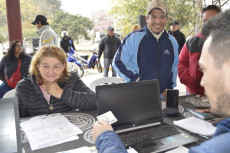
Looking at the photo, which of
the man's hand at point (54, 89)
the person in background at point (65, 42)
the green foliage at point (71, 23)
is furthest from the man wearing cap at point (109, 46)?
the green foliage at point (71, 23)

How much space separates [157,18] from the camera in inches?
85.8

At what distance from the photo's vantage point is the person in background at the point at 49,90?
1754 millimetres

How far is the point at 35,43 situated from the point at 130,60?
7.92 meters

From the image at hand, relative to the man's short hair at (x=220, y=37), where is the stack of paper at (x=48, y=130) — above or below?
below

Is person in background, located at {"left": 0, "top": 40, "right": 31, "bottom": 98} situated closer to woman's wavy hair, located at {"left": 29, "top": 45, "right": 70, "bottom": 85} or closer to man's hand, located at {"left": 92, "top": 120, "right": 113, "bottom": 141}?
woman's wavy hair, located at {"left": 29, "top": 45, "right": 70, "bottom": 85}

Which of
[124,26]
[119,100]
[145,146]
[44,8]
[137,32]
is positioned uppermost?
[44,8]

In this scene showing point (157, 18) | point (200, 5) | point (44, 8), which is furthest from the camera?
point (44, 8)

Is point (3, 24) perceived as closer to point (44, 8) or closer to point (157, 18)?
point (44, 8)

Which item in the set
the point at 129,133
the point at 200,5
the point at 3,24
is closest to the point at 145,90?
the point at 129,133

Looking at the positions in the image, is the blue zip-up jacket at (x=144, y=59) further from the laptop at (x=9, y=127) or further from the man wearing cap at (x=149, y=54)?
the laptop at (x=9, y=127)

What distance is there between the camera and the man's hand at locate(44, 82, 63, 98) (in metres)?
1.77

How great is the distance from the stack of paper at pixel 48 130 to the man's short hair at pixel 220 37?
3.04 feet

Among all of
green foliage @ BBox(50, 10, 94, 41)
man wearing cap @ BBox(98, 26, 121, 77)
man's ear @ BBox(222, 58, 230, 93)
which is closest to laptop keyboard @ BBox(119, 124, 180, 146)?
man's ear @ BBox(222, 58, 230, 93)

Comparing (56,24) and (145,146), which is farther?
(56,24)
